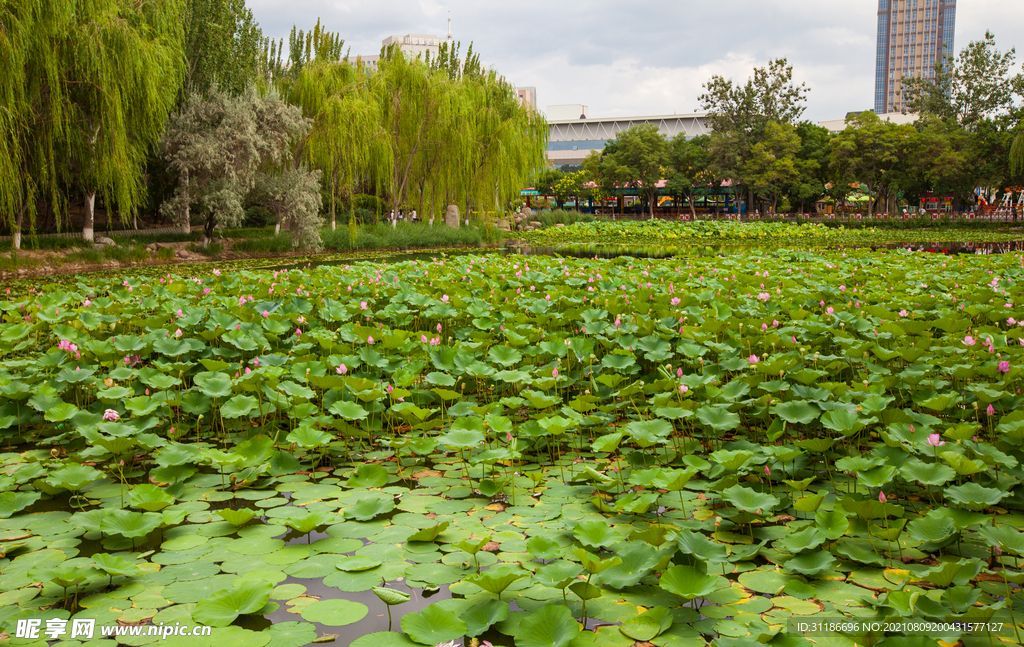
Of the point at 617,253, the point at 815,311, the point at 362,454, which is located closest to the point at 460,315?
the point at 362,454

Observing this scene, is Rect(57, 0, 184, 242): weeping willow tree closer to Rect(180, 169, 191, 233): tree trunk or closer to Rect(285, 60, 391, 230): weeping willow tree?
Rect(180, 169, 191, 233): tree trunk

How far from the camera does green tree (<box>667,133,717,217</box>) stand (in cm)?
4009

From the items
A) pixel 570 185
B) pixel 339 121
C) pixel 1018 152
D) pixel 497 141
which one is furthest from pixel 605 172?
pixel 339 121

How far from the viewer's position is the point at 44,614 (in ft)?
5.59

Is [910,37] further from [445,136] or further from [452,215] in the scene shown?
[445,136]

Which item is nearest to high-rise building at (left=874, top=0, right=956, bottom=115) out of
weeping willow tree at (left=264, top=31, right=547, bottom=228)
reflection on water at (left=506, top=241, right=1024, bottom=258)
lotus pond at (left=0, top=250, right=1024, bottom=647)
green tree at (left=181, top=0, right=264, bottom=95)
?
reflection on water at (left=506, top=241, right=1024, bottom=258)

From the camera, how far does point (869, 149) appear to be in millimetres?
33625

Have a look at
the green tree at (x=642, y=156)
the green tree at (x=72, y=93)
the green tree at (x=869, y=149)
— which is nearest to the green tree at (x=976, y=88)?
the green tree at (x=869, y=149)

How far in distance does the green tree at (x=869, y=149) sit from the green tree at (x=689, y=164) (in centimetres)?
734

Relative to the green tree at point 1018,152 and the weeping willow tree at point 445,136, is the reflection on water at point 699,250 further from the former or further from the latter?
the green tree at point 1018,152

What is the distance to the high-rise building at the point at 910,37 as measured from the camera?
12019 centimetres

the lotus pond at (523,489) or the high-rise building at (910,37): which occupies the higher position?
the high-rise building at (910,37)

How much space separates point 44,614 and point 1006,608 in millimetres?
2475

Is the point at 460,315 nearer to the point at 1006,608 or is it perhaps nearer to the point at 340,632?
the point at 340,632
